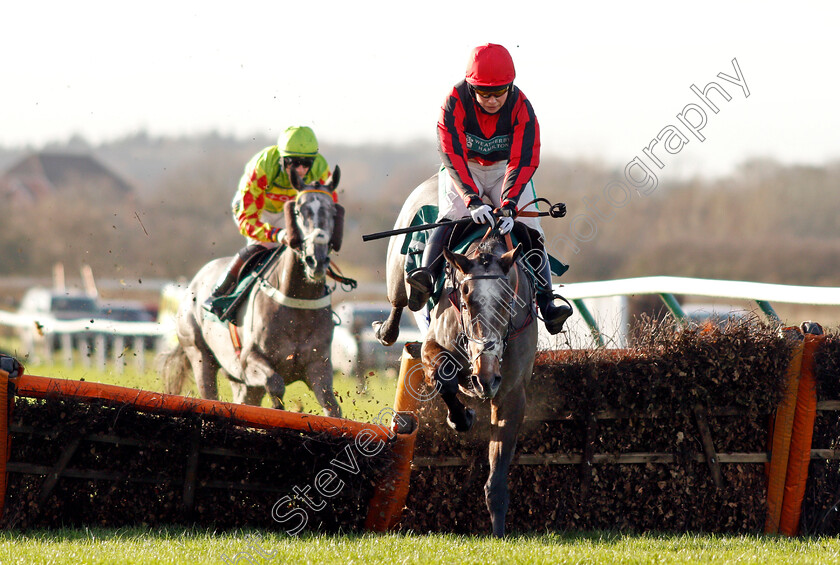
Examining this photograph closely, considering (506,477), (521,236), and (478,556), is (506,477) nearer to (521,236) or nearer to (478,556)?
(478,556)

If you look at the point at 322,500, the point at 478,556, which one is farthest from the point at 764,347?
the point at 322,500

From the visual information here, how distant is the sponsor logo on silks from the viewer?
570 cm

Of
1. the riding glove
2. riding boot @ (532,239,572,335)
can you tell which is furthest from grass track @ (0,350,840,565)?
the riding glove

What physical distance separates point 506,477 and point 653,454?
36.5 inches

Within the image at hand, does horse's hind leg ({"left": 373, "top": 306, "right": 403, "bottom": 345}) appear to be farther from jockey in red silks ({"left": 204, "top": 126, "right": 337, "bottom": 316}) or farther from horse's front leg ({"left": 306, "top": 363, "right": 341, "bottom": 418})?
jockey in red silks ({"left": 204, "top": 126, "right": 337, "bottom": 316})

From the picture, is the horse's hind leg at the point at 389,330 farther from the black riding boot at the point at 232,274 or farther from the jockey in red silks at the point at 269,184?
the black riding boot at the point at 232,274

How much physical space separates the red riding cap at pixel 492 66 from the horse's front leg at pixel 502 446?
1.71m

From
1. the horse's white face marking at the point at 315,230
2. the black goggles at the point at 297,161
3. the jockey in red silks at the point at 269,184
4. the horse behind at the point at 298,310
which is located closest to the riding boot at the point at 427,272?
the horse's white face marking at the point at 315,230

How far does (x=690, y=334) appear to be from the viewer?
17.5 ft

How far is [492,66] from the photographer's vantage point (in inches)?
208

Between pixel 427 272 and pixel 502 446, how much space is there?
1.02 metres

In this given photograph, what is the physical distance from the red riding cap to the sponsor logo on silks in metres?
0.45

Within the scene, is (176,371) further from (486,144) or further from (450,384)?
(450,384)

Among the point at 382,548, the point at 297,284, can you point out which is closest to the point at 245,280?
the point at 297,284
